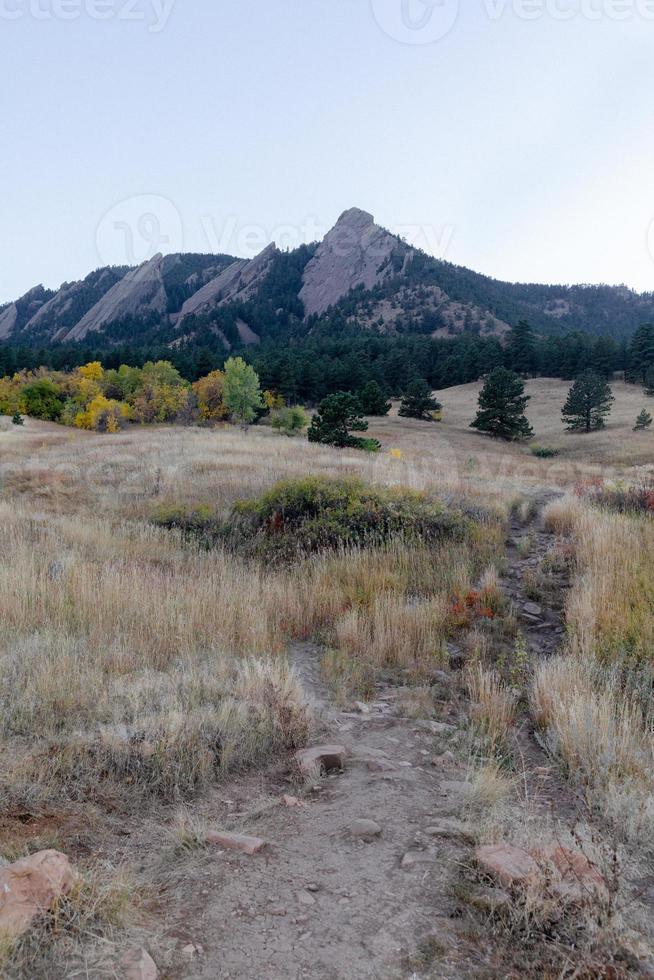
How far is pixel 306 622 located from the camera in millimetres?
5930

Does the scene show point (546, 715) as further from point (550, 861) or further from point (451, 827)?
point (550, 861)

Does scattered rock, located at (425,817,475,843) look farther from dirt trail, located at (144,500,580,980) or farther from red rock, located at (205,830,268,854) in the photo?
red rock, located at (205,830,268,854)

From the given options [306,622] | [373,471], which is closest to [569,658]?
[306,622]

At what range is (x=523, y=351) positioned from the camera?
75.4m

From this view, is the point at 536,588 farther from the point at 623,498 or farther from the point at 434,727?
the point at 623,498

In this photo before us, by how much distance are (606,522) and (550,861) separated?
679 cm

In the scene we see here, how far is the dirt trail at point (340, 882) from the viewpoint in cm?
197

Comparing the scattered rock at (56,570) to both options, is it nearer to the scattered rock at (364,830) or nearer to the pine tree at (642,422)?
the scattered rock at (364,830)

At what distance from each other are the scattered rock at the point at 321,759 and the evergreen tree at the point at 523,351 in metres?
78.4

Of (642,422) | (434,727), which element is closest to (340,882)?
(434,727)

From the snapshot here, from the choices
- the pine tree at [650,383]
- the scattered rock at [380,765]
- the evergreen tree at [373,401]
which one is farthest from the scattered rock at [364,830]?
the pine tree at [650,383]

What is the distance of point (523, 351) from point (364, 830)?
79.5 m

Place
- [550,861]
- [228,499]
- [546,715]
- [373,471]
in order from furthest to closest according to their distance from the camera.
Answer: [373,471] → [228,499] → [546,715] → [550,861]

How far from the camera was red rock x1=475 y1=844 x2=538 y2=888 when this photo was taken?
7.41 feet
